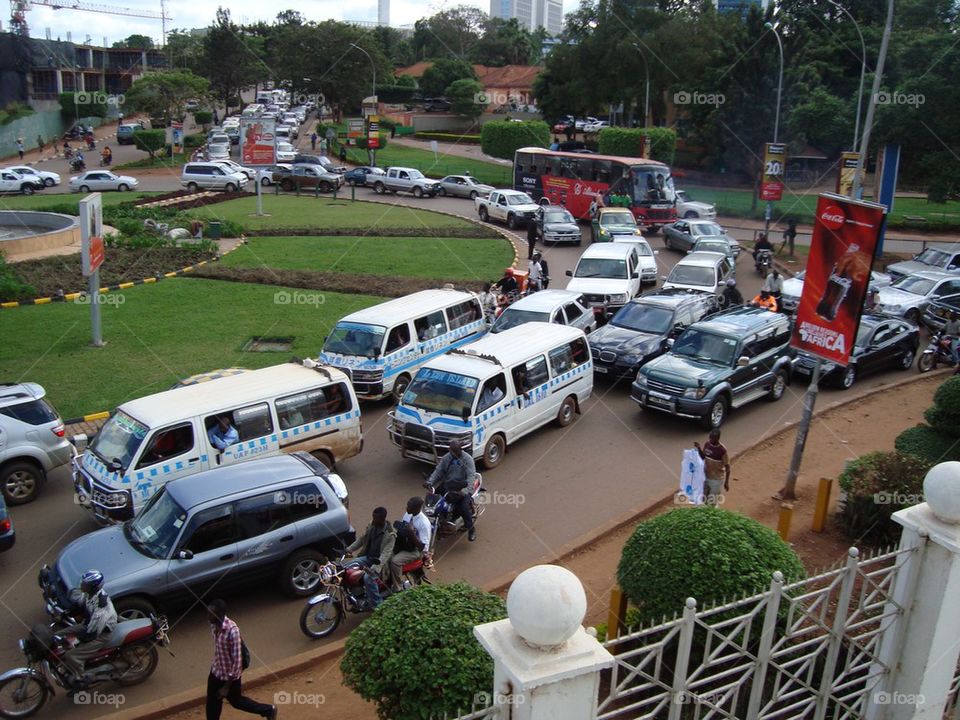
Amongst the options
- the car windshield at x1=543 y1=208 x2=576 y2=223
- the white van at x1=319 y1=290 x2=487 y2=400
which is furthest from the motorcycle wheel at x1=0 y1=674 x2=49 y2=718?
the car windshield at x1=543 y1=208 x2=576 y2=223

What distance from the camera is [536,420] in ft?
48.0

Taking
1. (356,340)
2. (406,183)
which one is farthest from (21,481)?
(406,183)

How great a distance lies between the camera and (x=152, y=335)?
18969 mm

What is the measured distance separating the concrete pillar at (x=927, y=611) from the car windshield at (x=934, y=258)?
2428 cm

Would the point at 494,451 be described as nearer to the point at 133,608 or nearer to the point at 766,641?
the point at 133,608

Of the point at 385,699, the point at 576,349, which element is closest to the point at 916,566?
the point at 385,699

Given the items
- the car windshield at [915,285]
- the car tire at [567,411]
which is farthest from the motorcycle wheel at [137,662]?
the car windshield at [915,285]

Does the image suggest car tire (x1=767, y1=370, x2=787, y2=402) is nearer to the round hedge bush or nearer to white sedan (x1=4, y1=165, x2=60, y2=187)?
the round hedge bush

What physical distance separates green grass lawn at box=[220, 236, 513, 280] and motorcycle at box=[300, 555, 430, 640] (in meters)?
16.7

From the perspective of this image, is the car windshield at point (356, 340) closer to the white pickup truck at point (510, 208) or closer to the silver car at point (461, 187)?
the white pickup truck at point (510, 208)

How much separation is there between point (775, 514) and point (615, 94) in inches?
2059

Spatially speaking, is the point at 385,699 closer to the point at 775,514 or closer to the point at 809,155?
the point at 775,514

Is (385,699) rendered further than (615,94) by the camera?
No

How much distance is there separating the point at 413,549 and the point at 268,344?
10.3 m
